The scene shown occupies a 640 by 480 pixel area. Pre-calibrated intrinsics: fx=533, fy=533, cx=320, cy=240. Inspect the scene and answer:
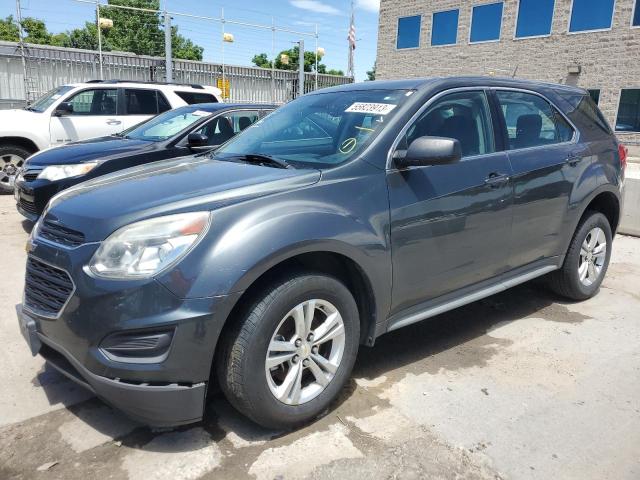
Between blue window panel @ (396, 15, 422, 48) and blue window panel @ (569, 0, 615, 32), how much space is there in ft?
22.9

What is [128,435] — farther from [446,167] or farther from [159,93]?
[159,93]

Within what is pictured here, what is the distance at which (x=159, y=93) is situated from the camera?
30.9ft

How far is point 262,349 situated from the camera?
2426mm

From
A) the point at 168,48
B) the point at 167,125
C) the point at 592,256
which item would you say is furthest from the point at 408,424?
the point at 168,48

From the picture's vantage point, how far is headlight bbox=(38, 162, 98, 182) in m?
5.84

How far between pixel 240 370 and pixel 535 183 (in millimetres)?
2523

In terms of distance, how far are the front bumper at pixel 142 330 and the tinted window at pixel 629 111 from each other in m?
19.7

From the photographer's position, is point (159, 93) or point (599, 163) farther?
point (159, 93)

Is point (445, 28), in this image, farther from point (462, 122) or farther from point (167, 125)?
point (462, 122)

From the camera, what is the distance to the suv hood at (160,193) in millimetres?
2420

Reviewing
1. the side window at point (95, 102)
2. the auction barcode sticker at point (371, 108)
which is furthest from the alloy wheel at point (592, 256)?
the side window at point (95, 102)

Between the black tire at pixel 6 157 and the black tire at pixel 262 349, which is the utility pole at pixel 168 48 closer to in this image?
the black tire at pixel 6 157

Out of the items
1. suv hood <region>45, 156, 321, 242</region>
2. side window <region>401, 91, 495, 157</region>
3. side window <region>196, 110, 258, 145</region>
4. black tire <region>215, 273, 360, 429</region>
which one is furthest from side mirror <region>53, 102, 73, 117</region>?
black tire <region>215, 273, 360, 429</region>

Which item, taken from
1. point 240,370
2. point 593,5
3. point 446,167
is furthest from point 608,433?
point 593,5
